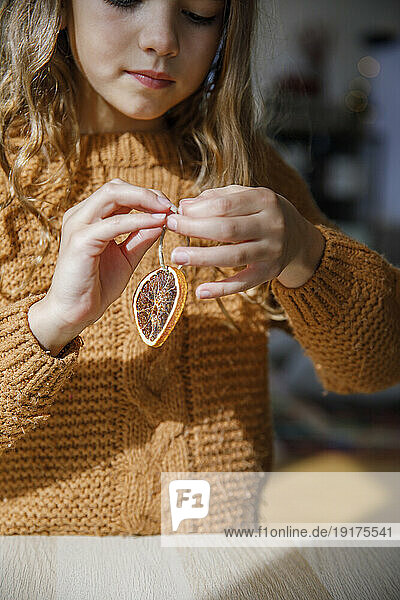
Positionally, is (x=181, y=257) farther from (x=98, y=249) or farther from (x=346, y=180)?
(x=346, y=180)

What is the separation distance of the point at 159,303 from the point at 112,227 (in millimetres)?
54

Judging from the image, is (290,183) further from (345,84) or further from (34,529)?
(345,84)

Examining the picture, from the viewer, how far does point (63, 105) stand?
498mm

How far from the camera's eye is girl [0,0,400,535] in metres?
0.44

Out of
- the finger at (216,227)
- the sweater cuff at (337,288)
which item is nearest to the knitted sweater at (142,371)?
the sweater cuff at (337,288)

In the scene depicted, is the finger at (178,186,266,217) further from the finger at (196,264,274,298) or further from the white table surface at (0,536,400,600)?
the white table surface at (0,536,400,600)

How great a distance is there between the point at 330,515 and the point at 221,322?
0.18m

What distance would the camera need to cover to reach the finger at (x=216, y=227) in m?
0.37

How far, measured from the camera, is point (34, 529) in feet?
1.69

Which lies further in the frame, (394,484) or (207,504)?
(394,484)

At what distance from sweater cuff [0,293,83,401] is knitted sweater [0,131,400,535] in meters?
0.06

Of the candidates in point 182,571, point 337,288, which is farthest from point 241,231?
point 182,571

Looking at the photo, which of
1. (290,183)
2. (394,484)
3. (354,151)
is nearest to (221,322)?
(290,183)

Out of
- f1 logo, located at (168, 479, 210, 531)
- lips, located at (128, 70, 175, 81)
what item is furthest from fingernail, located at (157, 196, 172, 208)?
f1 logo, located at (168, 479, 210, 531)
